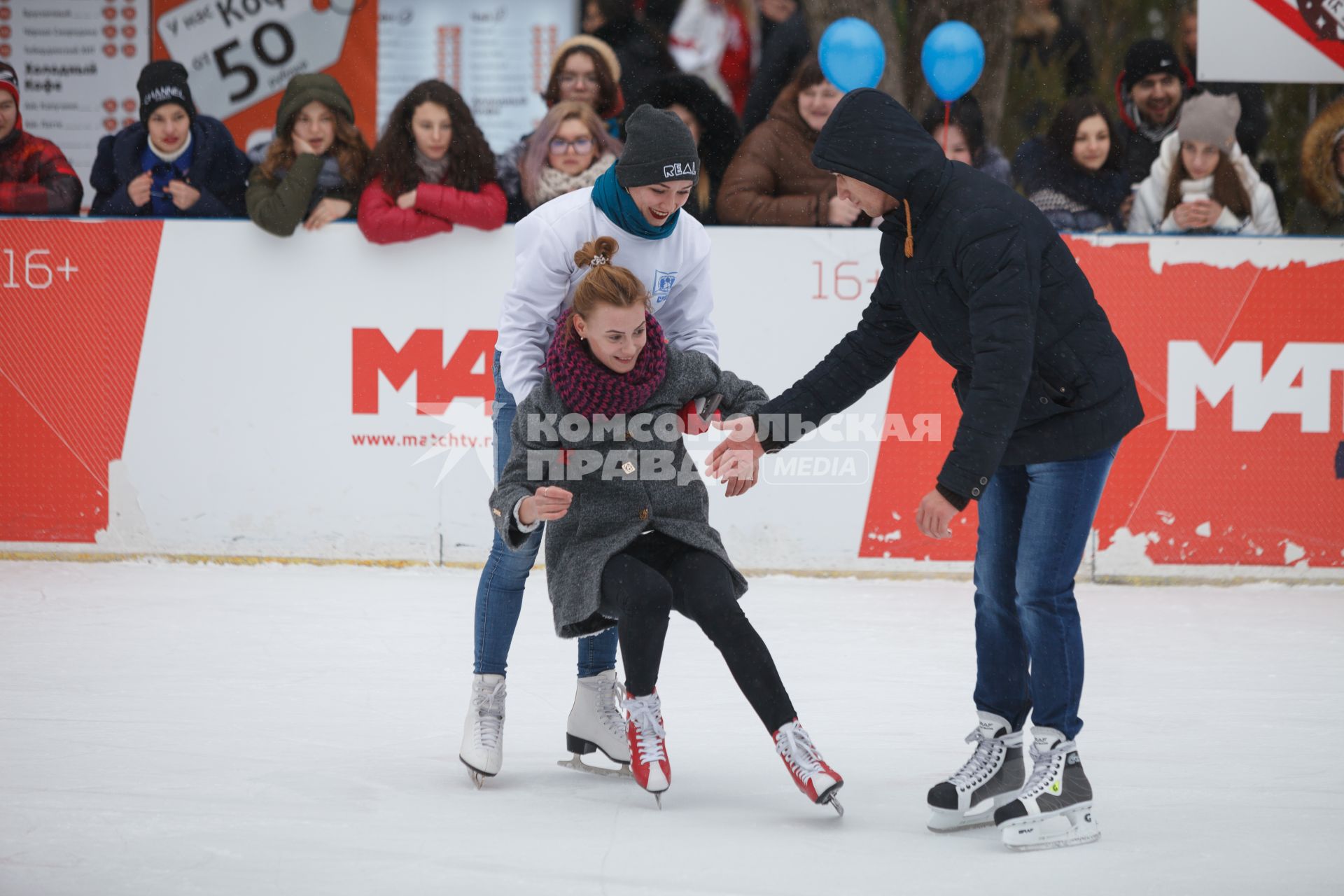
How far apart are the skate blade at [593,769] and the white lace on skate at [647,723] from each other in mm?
282

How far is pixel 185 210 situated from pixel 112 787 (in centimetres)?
317

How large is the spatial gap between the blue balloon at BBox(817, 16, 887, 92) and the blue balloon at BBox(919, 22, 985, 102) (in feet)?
0.87

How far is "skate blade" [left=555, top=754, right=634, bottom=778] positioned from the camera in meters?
2.77

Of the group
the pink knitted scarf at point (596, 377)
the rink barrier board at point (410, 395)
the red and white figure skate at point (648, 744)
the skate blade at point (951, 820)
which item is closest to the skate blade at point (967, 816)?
the skate blade at point (951, 820)

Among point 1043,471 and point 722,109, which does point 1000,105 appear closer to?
point 722,109

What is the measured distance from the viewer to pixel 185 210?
5211 millimetres

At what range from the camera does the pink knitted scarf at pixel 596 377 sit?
253 cm

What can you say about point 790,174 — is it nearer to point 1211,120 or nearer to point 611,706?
point 1211,120

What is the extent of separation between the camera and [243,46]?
6664 mm

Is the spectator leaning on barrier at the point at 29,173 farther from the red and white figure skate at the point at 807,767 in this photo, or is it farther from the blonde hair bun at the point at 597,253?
the red and white figure skate at the point at 807,767

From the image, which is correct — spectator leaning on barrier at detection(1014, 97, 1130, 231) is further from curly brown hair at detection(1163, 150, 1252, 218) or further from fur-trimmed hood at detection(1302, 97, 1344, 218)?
fur-trimmed hood at detection(1302, 97, 1344, 218)

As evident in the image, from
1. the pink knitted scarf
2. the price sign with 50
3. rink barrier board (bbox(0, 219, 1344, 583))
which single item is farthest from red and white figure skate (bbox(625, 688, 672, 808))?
the price sign with 50

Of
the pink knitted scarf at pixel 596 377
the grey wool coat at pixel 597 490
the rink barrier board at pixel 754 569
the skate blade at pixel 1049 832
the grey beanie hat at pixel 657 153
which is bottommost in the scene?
the rink barrier board at pixel 754 569

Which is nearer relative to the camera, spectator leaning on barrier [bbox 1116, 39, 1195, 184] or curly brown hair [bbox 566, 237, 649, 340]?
curly brown hair [bbox 566, 237, 649, 340]
